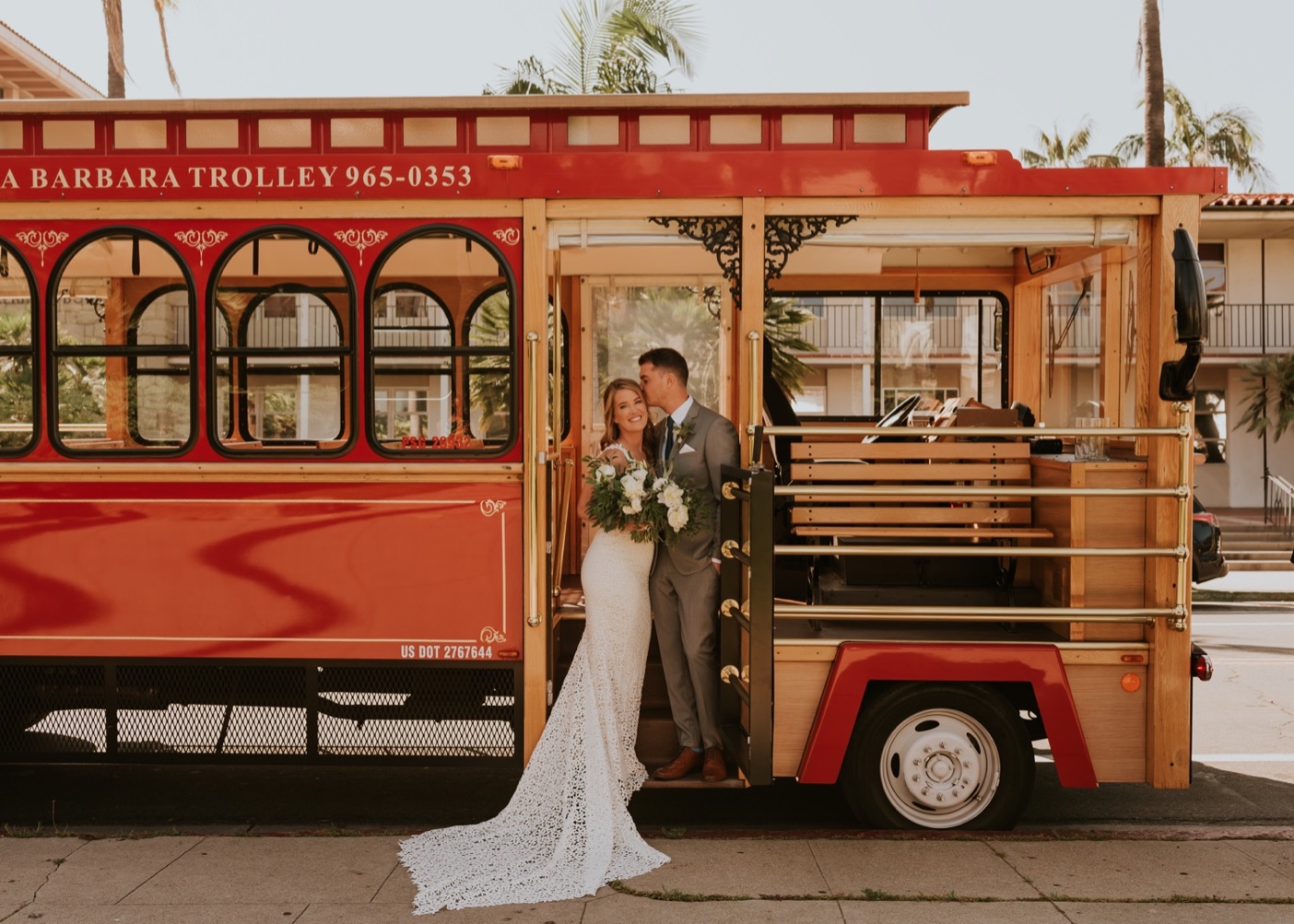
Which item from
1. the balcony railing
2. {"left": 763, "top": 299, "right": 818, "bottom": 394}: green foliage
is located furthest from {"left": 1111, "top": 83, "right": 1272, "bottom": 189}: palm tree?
{"left": 763, "top": 299, "right": 818, "bottom": 394}: green foliage

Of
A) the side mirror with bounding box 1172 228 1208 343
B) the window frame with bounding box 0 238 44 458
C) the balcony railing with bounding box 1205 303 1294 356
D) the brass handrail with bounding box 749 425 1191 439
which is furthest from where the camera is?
the balcony railing with bounding box 1205 303 1294 356

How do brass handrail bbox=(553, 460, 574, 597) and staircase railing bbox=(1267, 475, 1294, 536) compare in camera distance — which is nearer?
brass handrail bbox=(553, 460, 574, 597)

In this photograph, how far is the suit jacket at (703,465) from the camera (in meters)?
5.18

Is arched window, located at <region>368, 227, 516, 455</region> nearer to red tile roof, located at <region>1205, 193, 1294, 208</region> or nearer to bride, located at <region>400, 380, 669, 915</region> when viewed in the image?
bride, located at <region>400, 380, 669, 915</region>

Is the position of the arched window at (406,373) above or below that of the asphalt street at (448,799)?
above

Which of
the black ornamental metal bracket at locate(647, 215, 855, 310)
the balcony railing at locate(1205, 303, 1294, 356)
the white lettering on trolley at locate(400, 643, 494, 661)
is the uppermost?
the balcony railing at locate(1205, 303, 1294, 356)

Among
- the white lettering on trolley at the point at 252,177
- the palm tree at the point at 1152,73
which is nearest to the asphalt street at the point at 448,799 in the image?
the white lettering on trolley at the point at 252,177

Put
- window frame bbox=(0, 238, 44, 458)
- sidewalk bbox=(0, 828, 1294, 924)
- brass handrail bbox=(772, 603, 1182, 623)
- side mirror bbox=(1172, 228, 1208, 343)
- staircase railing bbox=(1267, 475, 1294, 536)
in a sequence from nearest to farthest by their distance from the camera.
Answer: sidewalk bbox=(0, 828, 1294, 924), side mirror bbox=(1172, 228, 1208, 343), brass handrail bbox=(772, 603, 1182, 623), window frame bbox=(0, 238, 44, 458), staircase railing bbox=(1267, 475, 1294, 536)

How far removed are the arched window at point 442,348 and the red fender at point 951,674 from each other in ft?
5.82

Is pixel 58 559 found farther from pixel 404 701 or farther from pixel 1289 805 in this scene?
pixel 1289 805

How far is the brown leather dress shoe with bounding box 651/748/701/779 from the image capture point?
514 centimetres

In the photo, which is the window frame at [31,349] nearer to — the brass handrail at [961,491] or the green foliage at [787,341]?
the brass handrail at [961,491]

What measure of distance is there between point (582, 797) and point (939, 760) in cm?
153

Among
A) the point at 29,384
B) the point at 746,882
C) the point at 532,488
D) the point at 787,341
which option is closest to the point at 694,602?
the point at 532,488
